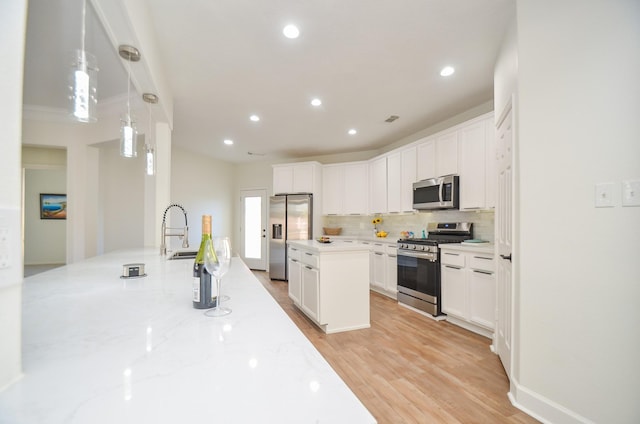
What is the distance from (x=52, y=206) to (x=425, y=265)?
813 centimetres

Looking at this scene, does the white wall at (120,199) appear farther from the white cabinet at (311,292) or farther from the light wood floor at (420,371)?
the light wood floor at (420,371)

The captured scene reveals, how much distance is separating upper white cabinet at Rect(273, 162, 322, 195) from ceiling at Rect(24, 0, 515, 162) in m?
1.38

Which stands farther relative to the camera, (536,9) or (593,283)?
(536,9)

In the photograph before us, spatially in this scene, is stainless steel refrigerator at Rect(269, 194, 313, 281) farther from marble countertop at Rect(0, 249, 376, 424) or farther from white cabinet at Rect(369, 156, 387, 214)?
marble countertop at Rect(0, 249, 376, 424)

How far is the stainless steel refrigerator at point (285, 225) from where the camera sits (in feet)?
18.3

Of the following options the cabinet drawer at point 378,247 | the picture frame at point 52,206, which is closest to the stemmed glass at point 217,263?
the cabinet drawer at point 378,247

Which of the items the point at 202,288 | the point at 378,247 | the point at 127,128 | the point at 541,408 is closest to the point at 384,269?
the point at 378,247

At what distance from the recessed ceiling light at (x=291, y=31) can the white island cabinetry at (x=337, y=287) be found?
1891 mm

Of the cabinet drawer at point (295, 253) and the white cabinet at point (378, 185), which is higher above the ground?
the white cabinet at point (378, 185)

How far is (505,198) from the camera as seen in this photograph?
2.24 m

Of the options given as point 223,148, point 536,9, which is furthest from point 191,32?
point 223,148

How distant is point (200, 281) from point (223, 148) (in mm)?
5278

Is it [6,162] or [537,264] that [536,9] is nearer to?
[537,264]

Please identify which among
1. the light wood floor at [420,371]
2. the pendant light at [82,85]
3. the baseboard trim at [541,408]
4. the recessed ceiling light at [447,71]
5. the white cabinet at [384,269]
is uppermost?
the recessed ceiling light at [447,71]
